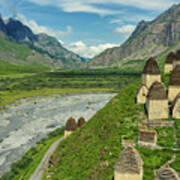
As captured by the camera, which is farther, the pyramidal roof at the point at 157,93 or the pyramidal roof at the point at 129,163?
the pyramidal roof at the point at 157,93

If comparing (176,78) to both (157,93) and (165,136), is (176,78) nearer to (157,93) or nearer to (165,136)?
(157,93)

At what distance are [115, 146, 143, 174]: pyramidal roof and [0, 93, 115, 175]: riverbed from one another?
4465 centimetres

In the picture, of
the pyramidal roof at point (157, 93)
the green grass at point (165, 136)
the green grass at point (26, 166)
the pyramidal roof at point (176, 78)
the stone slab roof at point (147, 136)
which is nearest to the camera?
the green grass at point (165, 136)

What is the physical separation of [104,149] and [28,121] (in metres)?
76.6

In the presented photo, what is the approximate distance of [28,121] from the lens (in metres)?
101

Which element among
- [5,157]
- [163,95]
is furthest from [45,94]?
[163,95]

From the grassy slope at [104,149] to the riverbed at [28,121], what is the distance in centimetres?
2380

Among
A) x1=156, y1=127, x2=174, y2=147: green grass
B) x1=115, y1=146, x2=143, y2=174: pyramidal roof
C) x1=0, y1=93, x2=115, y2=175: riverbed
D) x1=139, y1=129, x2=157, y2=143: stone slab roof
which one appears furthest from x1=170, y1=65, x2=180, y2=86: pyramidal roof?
x1=0, y1=93, x2=115, y2=175: riverbed

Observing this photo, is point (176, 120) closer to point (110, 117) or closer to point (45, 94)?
point (110, 117)

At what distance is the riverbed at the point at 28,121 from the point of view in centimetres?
6519

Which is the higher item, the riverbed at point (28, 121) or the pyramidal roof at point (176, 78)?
the pyramidal roof at point (176, 78)

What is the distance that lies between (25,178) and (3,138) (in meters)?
36.9

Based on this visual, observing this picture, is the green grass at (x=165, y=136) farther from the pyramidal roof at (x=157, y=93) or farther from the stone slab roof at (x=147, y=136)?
the pyramidal roof at (x=157, y=93)

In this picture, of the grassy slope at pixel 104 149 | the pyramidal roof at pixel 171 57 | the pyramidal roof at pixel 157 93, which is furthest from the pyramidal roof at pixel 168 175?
the pyramidal roof at pixel 171 57
